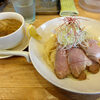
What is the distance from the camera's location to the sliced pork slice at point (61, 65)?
54cm

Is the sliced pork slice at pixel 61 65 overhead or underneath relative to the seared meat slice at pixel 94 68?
overhead

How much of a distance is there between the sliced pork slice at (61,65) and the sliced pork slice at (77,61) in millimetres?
27

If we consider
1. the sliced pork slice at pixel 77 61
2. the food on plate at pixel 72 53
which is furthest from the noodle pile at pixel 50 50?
the sliced pork slice at pixel 77 61

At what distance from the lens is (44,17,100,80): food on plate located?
0.56 m

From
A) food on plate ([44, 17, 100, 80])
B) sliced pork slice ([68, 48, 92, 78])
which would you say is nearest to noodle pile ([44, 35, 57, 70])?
food on plate ([44, 17, 100, 80])

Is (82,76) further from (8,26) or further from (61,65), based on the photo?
(8,26)

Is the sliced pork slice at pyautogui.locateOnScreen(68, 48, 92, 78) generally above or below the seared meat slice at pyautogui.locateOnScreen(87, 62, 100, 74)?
above

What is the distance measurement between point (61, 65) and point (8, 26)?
43 cm

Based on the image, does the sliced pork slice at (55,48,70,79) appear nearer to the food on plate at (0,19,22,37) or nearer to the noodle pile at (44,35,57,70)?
the noodle pile at (44,35,57,70)

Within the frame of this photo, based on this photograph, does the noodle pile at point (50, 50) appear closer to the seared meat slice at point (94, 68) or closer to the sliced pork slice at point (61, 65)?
the sliced pork slice at point (61, 65)

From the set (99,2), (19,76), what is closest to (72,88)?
(19,76)

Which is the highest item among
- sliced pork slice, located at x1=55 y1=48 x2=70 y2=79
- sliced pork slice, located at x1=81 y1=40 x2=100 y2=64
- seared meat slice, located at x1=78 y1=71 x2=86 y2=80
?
sliced pork slice, located at x1=81 y1=40 x2=100 y2=64

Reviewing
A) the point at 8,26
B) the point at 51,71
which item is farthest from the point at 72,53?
the point at 8,26

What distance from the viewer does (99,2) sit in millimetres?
1177
